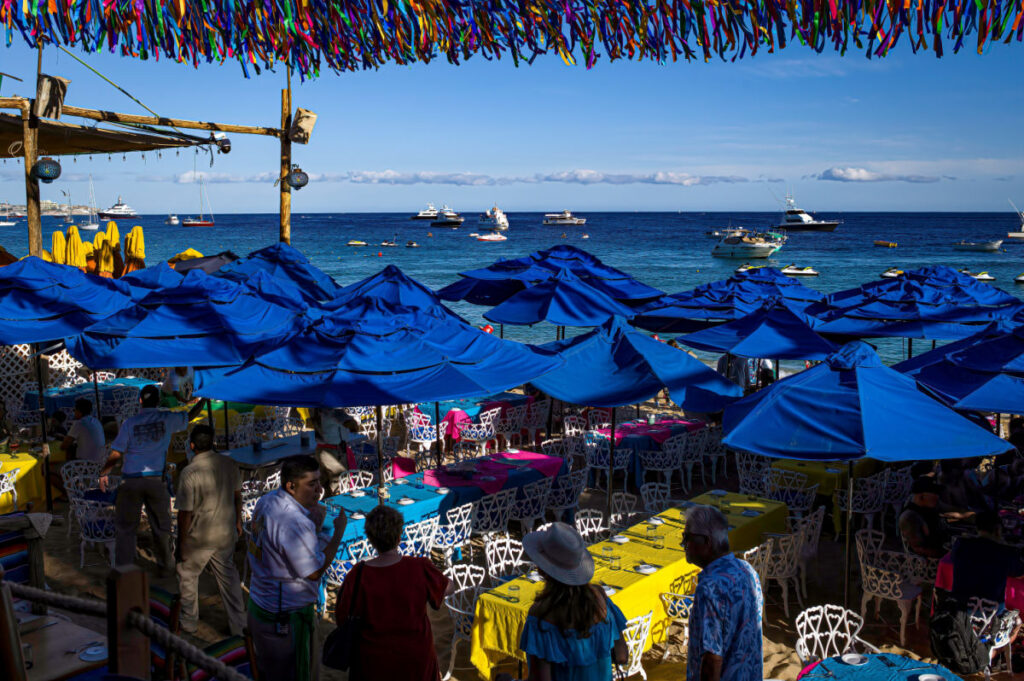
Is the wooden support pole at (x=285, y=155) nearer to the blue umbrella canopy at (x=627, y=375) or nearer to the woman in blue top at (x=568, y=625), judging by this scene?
the blue umbrella canopy at (x=627, y=375)

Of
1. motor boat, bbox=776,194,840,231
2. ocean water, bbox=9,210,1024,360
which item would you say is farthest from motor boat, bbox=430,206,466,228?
motor boat, bbox=776,194,840,231

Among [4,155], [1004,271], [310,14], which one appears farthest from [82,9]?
[1004,271]

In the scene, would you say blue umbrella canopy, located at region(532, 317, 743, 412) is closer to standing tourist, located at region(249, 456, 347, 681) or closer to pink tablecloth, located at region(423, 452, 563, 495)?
pink tablecloth, located at region(423, 452, 563, 495)

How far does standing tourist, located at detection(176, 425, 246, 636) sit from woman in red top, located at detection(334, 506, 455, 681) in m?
2.19

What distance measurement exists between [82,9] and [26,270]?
15.5 ft

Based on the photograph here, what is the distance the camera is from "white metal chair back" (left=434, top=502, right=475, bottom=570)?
689 centimetres

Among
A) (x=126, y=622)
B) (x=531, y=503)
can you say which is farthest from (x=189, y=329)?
(x=126, y=622)

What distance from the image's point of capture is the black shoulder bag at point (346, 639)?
3.61m

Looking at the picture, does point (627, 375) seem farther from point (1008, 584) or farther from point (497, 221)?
point (497, 221)

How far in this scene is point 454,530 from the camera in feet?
22.9

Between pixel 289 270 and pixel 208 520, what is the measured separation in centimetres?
797

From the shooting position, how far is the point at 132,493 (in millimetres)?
6656

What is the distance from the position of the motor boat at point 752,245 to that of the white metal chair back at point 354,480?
2187 inches

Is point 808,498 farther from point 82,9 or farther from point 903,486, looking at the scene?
point 82,9
